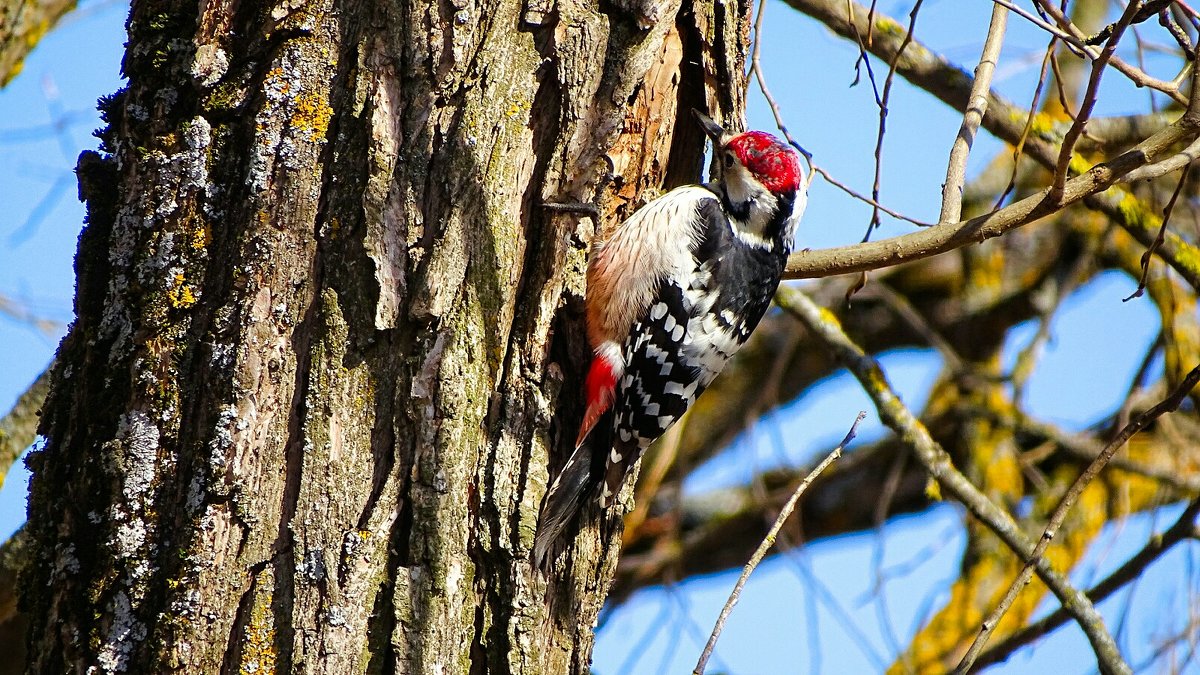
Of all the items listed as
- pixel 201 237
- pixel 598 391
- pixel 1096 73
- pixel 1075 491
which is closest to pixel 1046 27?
pixel 1096 73

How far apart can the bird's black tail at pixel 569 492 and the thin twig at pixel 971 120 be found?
105cm

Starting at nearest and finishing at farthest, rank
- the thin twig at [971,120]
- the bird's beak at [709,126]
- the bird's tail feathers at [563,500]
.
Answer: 1. the bird's tail feathers at [563,500]
2. the thin twig at [971,120]
3. the bird's beak at [709,126]

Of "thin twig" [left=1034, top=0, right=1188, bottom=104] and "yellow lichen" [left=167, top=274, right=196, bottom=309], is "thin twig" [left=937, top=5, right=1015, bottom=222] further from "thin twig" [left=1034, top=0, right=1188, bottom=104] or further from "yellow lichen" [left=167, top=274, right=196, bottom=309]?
"yellow lichen" [left=167, top=274, right=196, bottom=309]

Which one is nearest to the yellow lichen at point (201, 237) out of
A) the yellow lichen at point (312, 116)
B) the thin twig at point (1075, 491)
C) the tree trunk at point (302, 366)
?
the tree trunk at point (302, 366)

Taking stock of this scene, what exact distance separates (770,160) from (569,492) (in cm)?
176

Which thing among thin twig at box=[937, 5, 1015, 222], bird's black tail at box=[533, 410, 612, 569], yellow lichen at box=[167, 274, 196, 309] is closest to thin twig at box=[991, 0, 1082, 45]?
thin twig at box=[937, 5, 1015, 222]

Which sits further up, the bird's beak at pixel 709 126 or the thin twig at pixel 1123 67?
the bird's beak at pixel 709 126

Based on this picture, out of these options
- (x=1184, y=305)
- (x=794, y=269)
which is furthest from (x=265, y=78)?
(x=1184, y=305)

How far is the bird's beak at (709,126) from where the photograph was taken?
315 centimetres

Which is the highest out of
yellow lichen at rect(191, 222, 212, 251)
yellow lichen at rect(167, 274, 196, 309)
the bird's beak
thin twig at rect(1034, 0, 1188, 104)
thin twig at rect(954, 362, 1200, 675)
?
the bird's beak

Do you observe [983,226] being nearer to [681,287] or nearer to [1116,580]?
[681,287]

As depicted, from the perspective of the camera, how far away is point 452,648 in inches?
89.4

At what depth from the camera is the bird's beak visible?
3.15 metres

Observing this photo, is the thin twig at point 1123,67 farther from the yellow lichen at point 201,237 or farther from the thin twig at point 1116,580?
the yellow lichen at point 201,237
